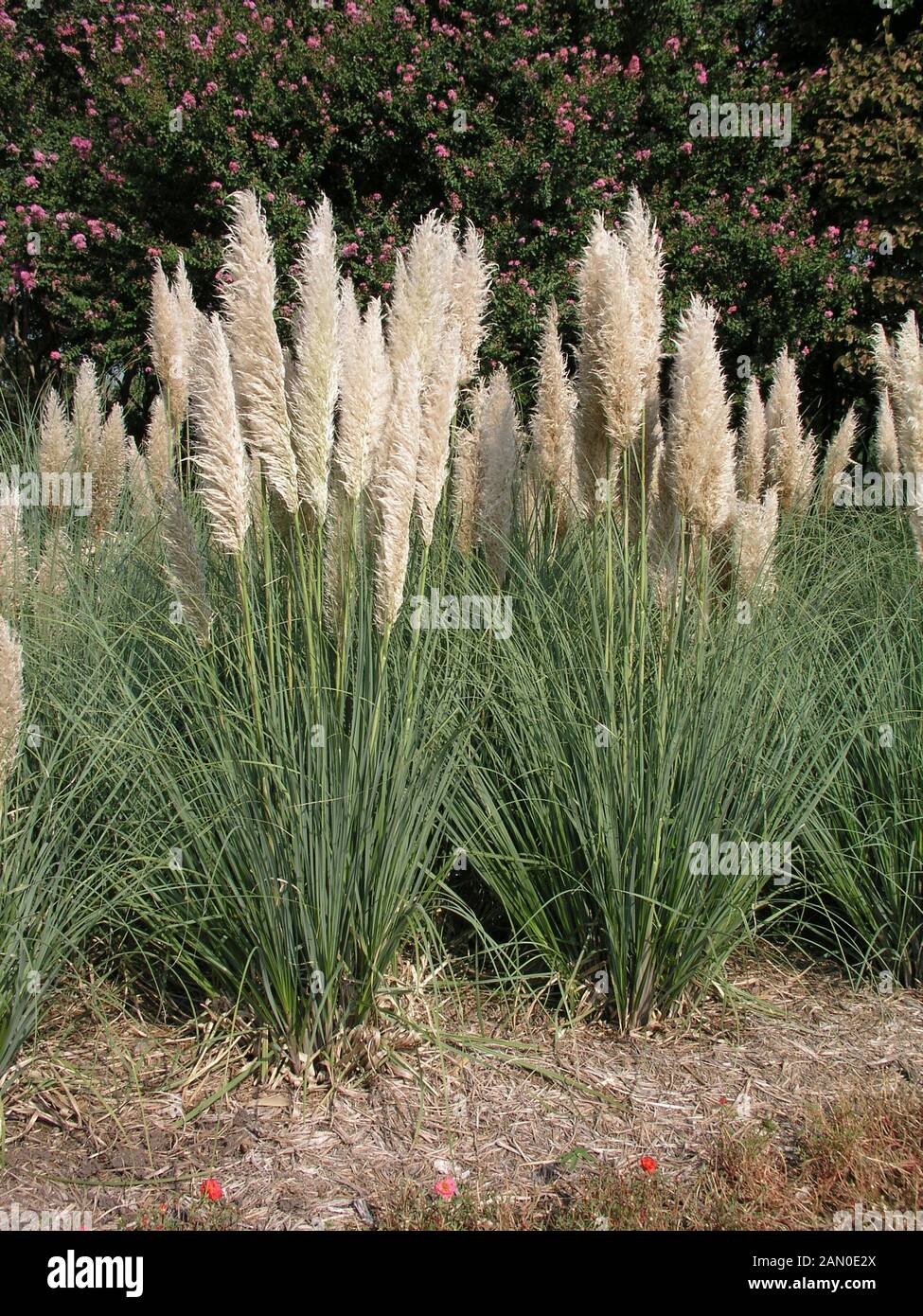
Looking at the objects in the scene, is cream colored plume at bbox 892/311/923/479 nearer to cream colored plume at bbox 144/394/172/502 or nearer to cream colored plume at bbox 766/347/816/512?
cream colored plume at bbox 766/347/816/512

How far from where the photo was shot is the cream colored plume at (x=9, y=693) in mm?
2732

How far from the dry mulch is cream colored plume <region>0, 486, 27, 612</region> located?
1374 mm

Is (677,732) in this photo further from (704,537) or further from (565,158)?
(565,158)

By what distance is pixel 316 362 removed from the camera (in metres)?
3.10

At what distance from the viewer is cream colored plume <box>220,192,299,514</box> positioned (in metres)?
3.05

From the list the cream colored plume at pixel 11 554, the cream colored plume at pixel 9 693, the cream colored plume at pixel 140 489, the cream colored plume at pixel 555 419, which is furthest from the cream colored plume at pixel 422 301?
the cream colored plume at pixel 140 489

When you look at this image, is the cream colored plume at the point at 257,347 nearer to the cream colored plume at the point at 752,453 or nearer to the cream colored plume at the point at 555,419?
the cream colored plume at the point at 555,419

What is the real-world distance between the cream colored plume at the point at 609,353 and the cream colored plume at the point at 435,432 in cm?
52

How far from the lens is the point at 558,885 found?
3688 mm

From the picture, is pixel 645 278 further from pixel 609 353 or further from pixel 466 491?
pixel 466 491

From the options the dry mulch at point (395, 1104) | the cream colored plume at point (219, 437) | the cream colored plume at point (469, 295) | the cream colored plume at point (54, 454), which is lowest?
the dry mulch at point (395, 1104)

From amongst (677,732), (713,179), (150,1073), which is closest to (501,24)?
(713,179)
